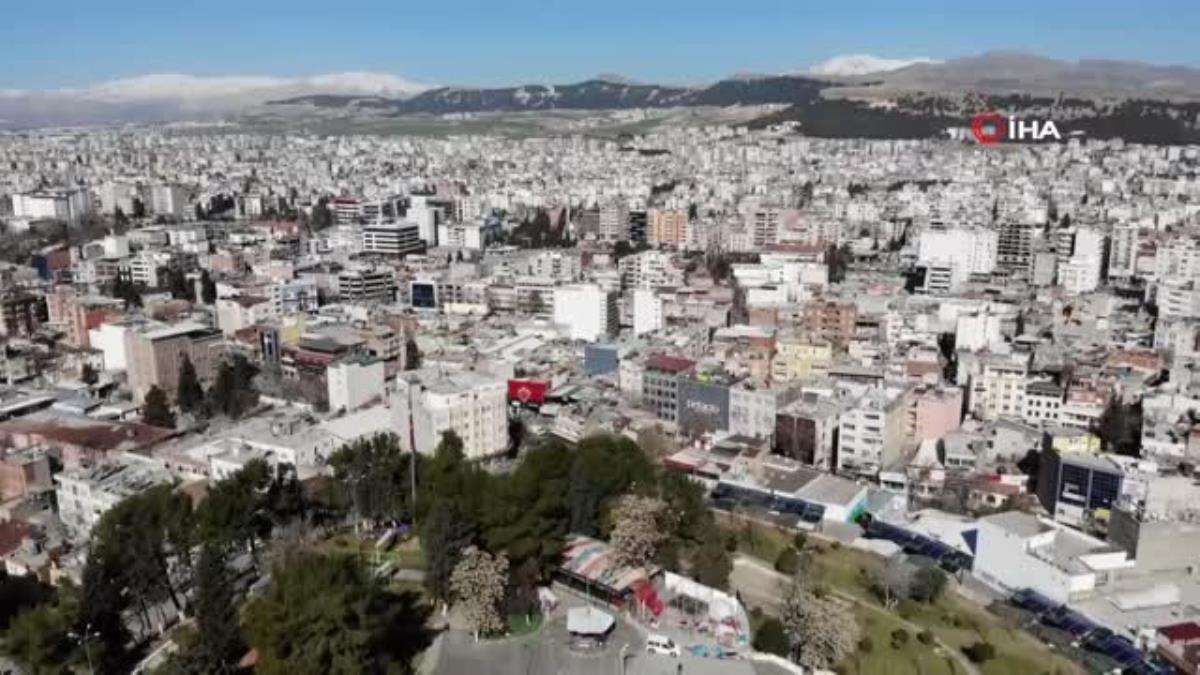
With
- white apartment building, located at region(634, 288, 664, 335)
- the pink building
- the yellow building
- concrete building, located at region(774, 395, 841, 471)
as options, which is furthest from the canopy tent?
white apartment building, located at region(634, 288, 664, 335)

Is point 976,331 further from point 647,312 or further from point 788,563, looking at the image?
point 788,563

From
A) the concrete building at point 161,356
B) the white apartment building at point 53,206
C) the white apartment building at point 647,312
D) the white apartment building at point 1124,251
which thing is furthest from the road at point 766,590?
the white apartment building at point 53,206

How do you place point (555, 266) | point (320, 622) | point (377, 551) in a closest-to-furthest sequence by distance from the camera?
point (320, 622) < point (377, 551) < point (555, 266)

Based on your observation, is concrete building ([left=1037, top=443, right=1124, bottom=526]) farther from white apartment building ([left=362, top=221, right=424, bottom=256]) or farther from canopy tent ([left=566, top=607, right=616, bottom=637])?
white apartment building ([left=362, top=221, right=424, bottom=256])

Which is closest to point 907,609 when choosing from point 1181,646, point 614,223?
point 1181,646

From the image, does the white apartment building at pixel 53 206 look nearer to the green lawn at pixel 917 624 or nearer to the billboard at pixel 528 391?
the billboard at pixel 528 391

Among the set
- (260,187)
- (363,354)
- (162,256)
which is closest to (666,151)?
(260,187)

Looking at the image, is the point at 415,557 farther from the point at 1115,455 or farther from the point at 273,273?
the point at 273,273
